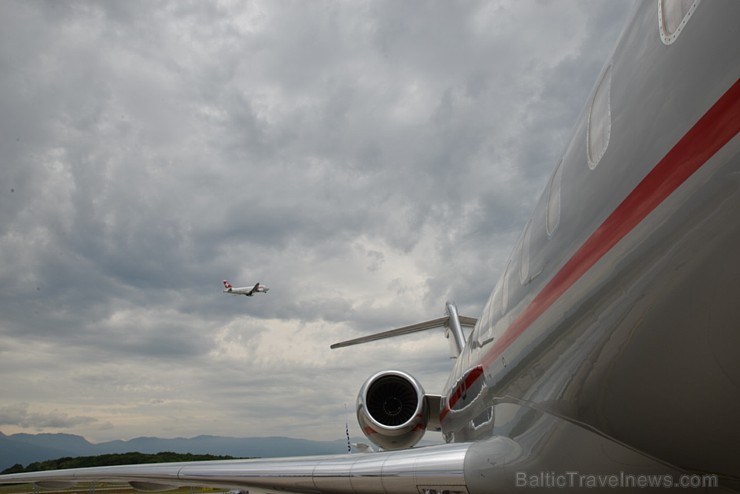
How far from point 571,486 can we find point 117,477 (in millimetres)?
8705

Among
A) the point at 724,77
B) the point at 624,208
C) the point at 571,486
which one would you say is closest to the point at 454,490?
the point at 571,486

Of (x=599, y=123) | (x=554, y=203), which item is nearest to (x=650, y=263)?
(x=599, y=123)

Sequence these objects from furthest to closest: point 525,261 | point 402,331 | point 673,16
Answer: point 402,331
point 525,261
point 673,16

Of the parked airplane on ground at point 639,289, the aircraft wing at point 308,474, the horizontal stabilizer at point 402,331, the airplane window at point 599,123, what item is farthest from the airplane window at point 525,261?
the horizontal stabilizer at point 402,331

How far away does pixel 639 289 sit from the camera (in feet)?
9.96

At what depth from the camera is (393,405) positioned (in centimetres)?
1330

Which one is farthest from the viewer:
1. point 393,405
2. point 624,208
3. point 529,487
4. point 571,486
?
point 393,405

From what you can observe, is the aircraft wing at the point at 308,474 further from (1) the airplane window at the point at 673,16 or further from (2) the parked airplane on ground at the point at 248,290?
(2) the parked airplane on ground at the point at 248,290

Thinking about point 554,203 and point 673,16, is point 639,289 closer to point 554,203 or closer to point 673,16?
point 673,16

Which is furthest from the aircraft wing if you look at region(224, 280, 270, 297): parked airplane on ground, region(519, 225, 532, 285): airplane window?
region(224, 280, 270, 297): parked airplane on ground

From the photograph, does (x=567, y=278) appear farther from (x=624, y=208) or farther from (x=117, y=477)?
(x=117, y=477)

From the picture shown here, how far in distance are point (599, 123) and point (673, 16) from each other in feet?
3.51

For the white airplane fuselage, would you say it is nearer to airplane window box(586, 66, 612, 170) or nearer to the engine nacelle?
airplane window box(586, 66, 612, 170)

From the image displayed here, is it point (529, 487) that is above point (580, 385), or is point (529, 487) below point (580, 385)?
below
